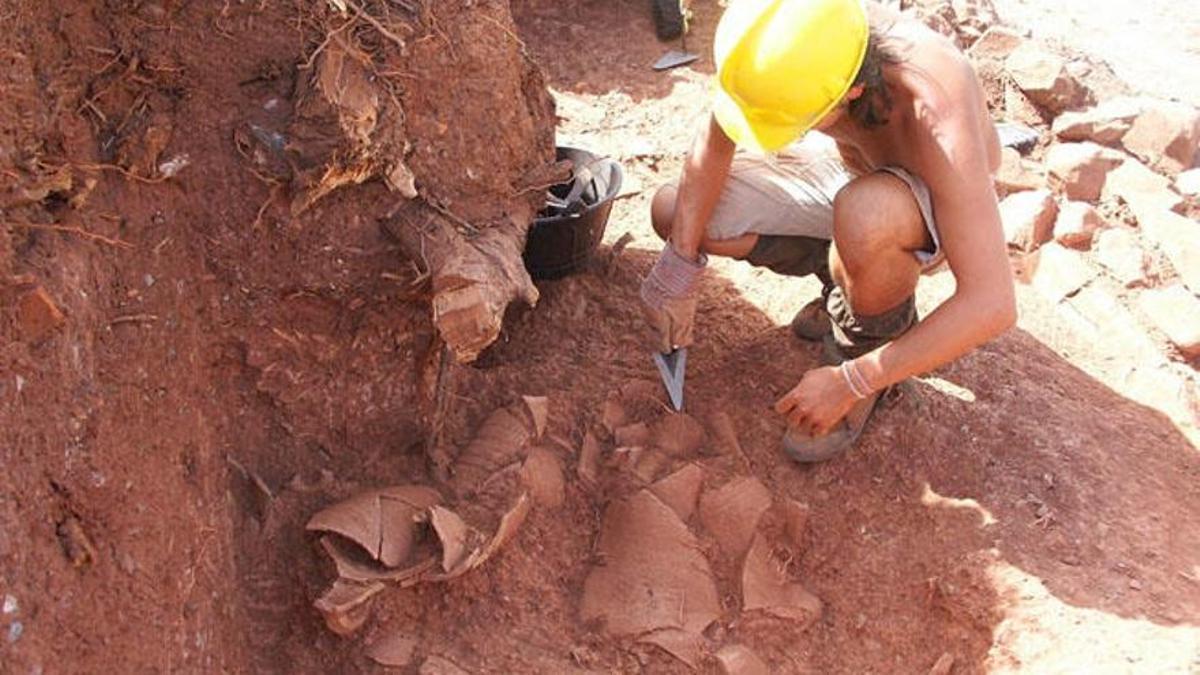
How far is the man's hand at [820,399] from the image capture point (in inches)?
89.9

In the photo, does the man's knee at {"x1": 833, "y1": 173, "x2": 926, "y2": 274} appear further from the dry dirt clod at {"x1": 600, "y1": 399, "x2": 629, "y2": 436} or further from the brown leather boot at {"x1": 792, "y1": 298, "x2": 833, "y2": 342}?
the dry dirt clod at {"x1": 600, "y1": 399, "x2": 629, "y2": 436}

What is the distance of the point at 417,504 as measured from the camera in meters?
2.20

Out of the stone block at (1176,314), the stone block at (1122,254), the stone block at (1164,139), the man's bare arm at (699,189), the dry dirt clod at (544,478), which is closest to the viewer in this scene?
the dry dirt clod at (544,478)

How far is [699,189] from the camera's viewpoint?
251 centimetres

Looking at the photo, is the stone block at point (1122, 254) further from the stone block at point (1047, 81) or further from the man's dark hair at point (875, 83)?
the man's dark hair at point (875, 83)

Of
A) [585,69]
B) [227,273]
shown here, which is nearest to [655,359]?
[227,273]

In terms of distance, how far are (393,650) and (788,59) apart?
1.30 meters

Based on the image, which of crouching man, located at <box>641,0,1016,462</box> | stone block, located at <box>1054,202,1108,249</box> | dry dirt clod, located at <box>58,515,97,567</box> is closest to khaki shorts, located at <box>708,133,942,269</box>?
crouching man, located at <box>641,0,1016,462</box>

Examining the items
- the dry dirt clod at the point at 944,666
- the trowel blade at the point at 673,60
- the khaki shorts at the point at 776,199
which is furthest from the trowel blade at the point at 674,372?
the trowel blade at the point at 673,60

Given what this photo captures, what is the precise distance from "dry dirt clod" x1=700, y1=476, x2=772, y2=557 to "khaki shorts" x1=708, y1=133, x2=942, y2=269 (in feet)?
1.93

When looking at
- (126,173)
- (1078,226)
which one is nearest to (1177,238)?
(1078,226)

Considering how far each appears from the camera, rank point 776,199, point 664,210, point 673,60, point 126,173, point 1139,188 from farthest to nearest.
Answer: point 673,60 → point 1139,188 → point 664,210 → point 776,199 → point 126,173

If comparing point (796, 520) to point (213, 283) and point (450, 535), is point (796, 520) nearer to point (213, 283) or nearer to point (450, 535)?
point (450, 535)

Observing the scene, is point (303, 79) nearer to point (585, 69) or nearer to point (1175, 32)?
point (585, 69)
